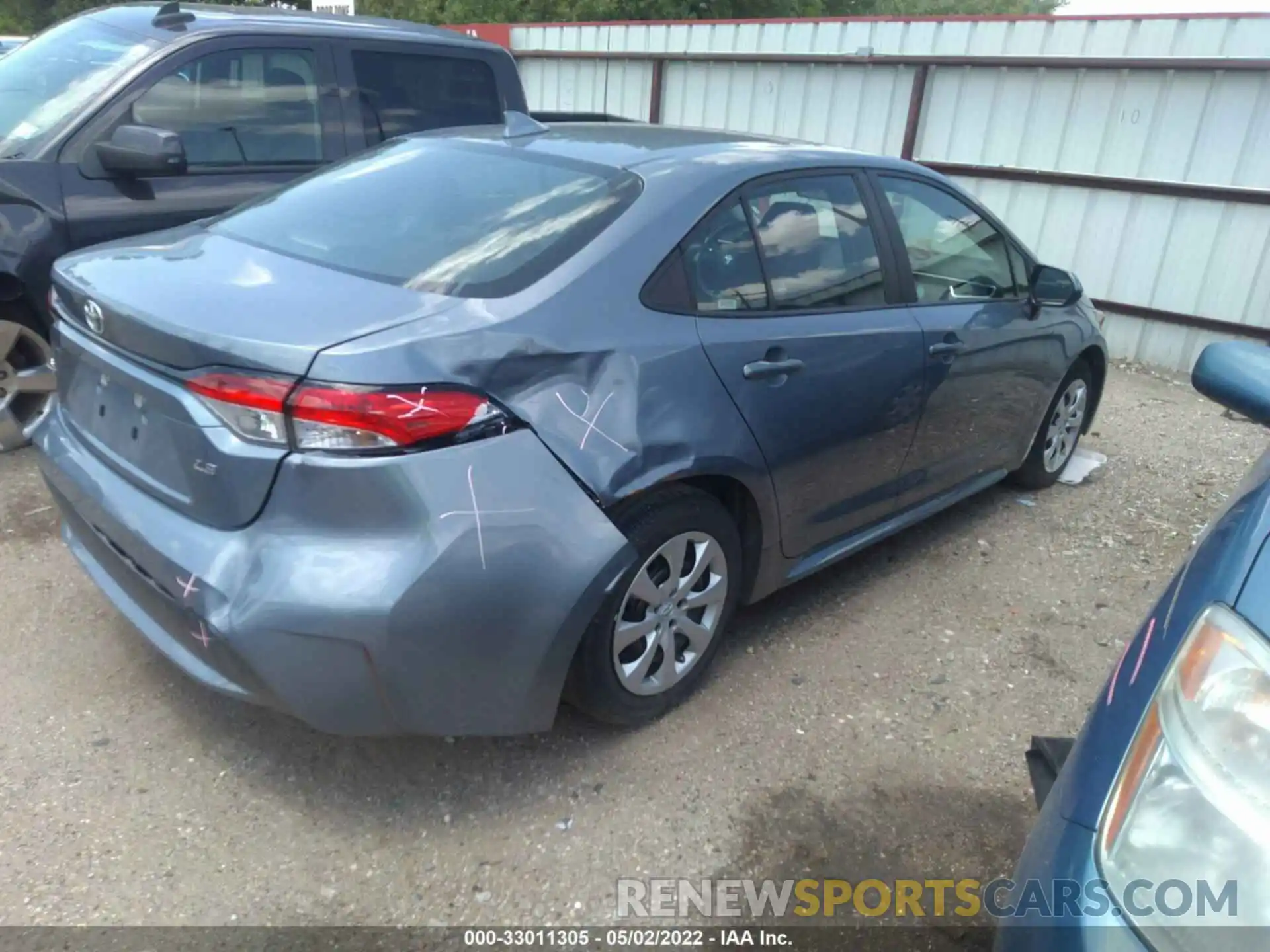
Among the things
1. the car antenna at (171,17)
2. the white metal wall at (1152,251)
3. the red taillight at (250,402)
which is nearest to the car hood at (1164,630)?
the red taillight at (250,402)

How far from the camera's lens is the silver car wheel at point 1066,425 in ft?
15.3

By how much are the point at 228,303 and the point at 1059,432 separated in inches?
156

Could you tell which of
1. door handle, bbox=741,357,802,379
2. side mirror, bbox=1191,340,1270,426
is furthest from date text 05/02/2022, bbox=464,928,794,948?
side mirror, bbox=1191,340,1270,426

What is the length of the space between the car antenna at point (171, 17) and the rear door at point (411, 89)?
660 mm

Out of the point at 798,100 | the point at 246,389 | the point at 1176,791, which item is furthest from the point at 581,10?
the point at 1176,791

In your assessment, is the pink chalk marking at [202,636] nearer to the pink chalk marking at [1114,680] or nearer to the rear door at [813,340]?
the rear door at [813,340]

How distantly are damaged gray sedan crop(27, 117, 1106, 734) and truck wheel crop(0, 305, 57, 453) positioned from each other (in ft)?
5.00

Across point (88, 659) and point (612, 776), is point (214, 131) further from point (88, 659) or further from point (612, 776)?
point (612, 776)

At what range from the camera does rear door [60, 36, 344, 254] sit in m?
4.00

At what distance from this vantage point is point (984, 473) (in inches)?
164

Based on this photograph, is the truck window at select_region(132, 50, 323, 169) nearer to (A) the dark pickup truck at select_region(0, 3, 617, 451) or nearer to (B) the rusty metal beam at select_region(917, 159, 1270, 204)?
(A) the dark pickup truck at select_region(0, 3, 617, 451)

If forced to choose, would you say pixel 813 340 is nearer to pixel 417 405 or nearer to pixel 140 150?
pixel 417 405

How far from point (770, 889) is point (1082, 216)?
6.93m

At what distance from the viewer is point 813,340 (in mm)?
2969
